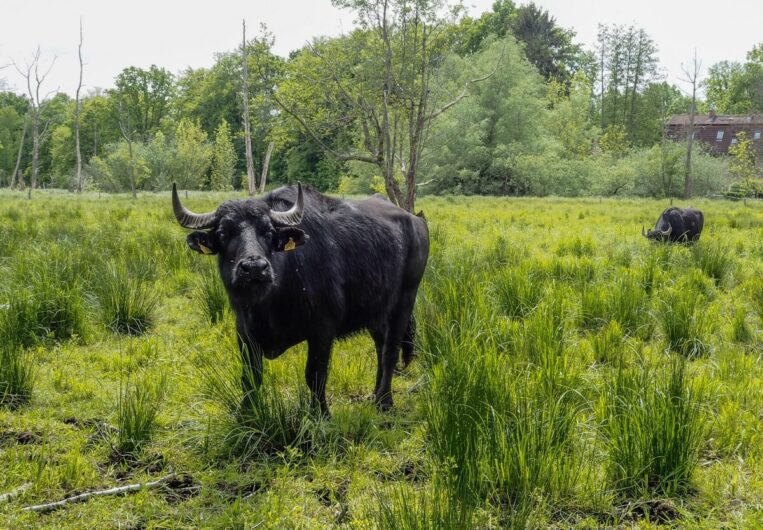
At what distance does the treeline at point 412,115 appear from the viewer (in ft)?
41.6

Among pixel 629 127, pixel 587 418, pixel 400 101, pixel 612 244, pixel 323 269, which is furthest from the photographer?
pixel 629 127

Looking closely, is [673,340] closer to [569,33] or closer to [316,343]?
[316,343]

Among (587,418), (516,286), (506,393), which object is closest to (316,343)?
(506,393)

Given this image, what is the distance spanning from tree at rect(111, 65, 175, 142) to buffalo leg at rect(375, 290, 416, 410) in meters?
71.2

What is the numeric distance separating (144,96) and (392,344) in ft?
242

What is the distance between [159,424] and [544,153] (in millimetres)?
40155

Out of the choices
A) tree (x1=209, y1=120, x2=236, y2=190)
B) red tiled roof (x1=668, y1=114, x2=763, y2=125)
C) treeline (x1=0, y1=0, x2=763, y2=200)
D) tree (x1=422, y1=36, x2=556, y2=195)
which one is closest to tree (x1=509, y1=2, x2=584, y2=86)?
treeline (x1=0, y1=0, x2=763, y2=200)

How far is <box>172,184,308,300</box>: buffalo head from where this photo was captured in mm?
3764

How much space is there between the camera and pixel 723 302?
7.41 meters

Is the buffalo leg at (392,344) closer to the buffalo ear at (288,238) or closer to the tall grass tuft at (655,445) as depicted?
the buffalo ear at (288,238)

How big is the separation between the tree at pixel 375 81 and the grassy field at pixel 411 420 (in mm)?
6232

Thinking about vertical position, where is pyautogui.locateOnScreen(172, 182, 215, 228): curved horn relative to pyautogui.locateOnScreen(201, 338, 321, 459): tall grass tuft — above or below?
above

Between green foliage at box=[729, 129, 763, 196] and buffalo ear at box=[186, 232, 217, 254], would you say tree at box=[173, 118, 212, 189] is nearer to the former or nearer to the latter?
green foliage at box=[729, 129, 763, 196]

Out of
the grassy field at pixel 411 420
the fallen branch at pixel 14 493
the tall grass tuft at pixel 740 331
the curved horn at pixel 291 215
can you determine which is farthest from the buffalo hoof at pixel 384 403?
the tall grass tuft at pixel 740 331
